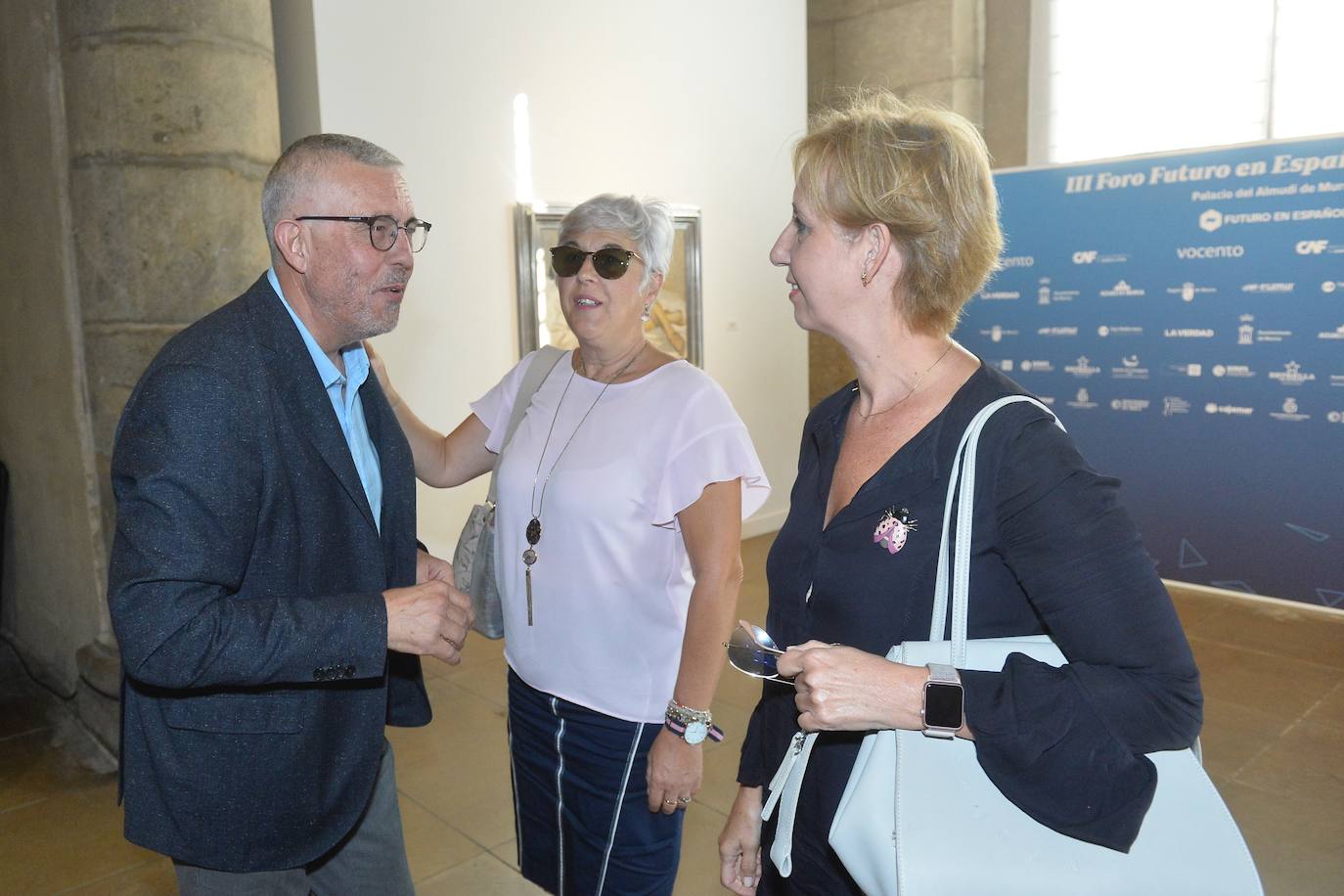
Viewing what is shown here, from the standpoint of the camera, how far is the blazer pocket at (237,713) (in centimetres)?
180

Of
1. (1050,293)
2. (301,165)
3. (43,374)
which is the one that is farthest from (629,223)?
(1050,293)

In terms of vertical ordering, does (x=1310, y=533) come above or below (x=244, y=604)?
below

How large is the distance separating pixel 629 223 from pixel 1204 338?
503cm

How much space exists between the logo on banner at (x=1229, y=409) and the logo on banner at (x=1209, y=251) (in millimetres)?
920

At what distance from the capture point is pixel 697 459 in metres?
2.38

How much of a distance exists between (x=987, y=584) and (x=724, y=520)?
100cm

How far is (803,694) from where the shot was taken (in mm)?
1400

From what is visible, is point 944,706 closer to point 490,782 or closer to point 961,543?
point 961,543

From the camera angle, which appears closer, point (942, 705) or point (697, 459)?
point (942, 705)

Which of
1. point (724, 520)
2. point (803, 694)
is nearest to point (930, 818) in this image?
point (803, 694)

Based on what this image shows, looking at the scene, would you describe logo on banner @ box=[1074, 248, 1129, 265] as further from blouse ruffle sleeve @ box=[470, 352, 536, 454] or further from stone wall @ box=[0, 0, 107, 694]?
stone wall @ box=[0, 0, 107, 694]

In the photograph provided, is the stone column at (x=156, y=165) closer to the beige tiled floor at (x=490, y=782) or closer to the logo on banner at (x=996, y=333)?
the beige tiled floor at (x=490, y=782)

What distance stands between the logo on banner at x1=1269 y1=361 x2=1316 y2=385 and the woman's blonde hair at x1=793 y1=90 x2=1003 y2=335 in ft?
17.2

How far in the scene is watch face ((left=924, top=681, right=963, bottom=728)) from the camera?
4.34ft
